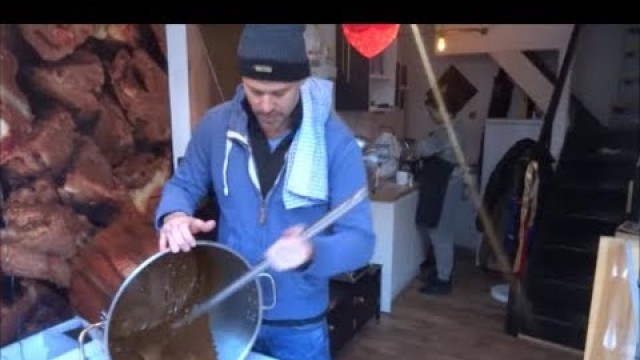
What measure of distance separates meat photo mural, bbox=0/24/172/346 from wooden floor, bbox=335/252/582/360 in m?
0.68

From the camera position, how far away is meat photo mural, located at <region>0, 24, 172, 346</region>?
0.66 m

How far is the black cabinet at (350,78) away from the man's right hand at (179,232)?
3.70 feet

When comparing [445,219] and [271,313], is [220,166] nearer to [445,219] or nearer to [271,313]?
[271,313]

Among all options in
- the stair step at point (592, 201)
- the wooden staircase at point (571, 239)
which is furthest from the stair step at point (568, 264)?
Result: the stair step at point (592, 201)

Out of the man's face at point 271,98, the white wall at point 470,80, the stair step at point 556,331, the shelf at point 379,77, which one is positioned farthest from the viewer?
the white wall at point 470,80

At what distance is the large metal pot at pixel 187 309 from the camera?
1.29 ft

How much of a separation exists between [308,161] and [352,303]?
2.71 ft

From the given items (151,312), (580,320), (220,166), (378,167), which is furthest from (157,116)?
(580,320)

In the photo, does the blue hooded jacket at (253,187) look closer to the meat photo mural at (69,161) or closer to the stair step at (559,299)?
the meat photo mural at (69,161)

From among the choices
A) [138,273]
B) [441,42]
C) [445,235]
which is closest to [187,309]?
[138,273]

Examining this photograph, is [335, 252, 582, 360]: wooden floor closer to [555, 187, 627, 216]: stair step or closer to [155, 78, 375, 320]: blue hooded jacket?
[555, 187, 627, 216]: stair step

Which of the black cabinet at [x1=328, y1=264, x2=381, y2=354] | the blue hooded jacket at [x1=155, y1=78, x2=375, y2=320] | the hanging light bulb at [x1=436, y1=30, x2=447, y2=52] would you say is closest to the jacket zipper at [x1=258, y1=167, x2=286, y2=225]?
the blue hooded jacket at [x1=155, y1=78, x2=375, y2=320]

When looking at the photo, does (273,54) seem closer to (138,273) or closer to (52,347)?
(138,273)

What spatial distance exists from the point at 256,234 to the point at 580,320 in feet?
3.58
